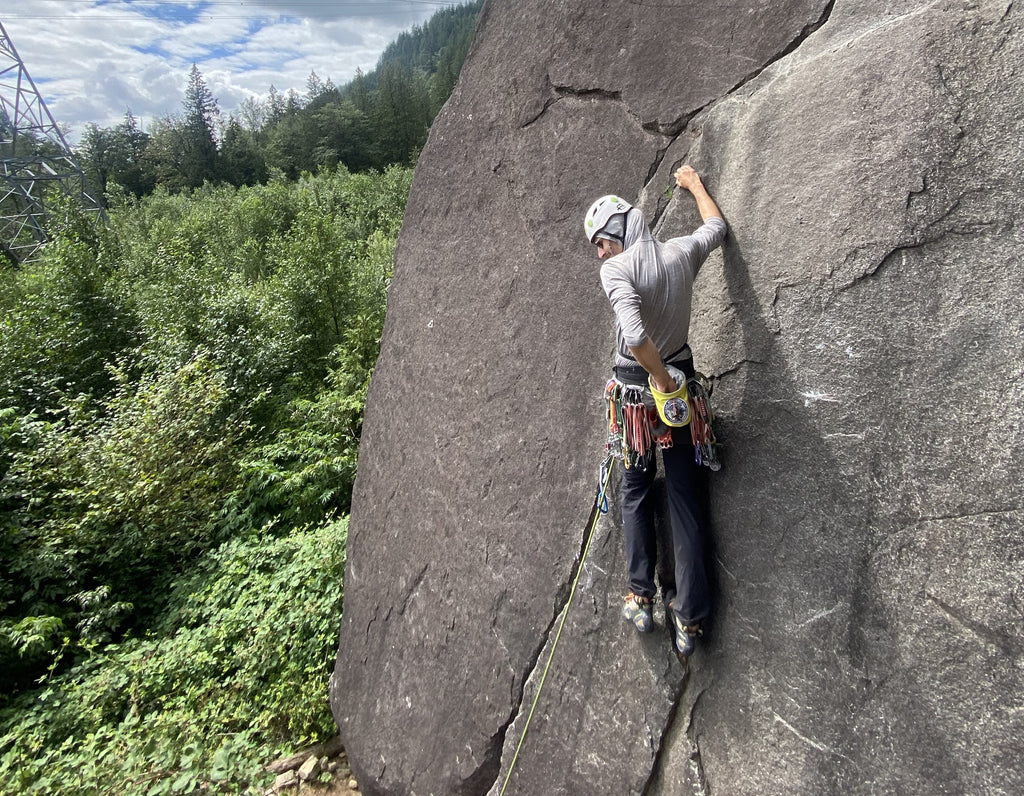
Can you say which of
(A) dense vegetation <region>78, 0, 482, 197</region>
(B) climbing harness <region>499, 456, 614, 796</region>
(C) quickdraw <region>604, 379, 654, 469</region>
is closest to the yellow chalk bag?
(C) quickdraw <region>604, 379, 654, 469</region>

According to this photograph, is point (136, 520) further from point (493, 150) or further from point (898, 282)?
point (898, 282)

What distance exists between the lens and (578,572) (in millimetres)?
3102

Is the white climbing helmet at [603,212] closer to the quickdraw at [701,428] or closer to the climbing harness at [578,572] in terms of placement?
the quickdraw at [701,428]

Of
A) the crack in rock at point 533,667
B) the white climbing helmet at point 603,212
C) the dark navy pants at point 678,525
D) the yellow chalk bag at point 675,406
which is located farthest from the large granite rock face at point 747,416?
the white climbing helmet at point 603,212

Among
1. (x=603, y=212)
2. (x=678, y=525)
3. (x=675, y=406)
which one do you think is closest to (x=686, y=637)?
(x=678, y=525)

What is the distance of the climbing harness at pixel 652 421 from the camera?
252cm

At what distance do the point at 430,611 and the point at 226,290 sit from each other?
8945 mm

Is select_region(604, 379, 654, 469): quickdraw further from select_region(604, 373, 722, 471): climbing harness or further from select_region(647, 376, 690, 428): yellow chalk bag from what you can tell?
select_region(647, 376, 690, 428): yellow chalk bag

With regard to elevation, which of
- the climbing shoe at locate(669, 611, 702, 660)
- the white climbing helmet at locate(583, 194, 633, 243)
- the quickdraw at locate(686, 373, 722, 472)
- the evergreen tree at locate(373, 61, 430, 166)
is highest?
the evergreen tree at locate(373, 61, 430, 166)

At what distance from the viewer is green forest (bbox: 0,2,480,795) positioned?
4.42 metres

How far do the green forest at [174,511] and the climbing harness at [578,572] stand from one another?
6.16ft

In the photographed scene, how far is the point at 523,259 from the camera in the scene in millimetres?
3617

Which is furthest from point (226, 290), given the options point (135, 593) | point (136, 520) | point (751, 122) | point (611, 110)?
point (751, 122)

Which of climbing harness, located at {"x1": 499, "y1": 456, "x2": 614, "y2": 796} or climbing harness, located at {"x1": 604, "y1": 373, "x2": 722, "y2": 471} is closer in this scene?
climbing harness, located at {"x1": 604, "y1": 373, "x2": 722, "y2": 471}
